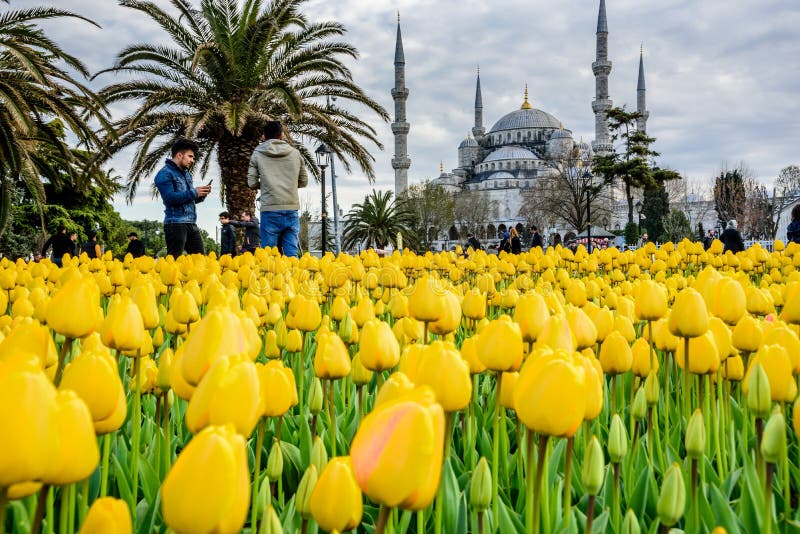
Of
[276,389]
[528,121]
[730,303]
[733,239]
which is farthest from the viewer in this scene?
[528,121]

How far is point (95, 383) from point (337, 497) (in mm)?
332

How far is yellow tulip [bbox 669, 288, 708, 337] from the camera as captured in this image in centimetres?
132

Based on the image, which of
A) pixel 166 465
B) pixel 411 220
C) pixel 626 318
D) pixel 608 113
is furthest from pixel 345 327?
pixel 608 113

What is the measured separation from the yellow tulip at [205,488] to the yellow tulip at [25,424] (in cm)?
12

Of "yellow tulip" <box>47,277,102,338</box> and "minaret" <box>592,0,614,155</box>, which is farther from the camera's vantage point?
"minaret" <box>592,0,614,155</box>

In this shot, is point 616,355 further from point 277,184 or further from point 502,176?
point 502,176

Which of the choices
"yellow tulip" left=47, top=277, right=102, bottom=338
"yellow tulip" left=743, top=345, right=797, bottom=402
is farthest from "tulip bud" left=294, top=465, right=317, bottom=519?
"yellow tulip" left=743, top=345, right=797, bottom=402

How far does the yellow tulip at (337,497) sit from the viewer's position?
71 cm

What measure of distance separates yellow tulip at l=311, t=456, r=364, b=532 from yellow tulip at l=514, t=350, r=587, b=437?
0.76 ft

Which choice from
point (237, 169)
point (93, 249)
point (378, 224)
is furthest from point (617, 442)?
point (378, 224)

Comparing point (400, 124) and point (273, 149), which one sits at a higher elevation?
point (400, 124)

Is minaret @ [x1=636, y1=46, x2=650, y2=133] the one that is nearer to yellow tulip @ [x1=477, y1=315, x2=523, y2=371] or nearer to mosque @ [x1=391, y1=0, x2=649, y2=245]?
mosque @ [x1=391, y1=0, x2=649, y2=245]

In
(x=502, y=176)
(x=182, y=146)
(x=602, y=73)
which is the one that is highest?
(x=602, y=73)

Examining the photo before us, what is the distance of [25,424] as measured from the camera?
554 millimetres
